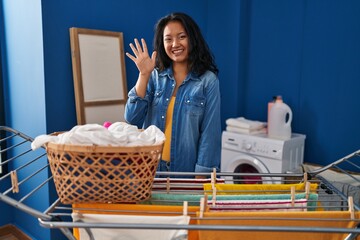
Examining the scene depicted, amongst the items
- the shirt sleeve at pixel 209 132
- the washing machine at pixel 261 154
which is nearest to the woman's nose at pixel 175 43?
the shirt sleeve at pixel 209 132

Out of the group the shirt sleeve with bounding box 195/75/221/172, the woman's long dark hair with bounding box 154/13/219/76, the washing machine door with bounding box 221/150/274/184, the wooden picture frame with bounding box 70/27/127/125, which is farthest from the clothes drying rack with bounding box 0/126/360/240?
the washing machine door with bounding box 221/150/274/184

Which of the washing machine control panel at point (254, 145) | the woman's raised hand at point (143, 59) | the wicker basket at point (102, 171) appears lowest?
the washing machine control panel at point (254, 145)

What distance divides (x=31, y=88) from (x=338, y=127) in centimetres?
232

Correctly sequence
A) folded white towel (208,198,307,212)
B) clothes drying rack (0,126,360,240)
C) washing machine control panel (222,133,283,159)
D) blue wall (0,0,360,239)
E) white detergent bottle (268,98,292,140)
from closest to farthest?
clothes drying rack (0,126,360,240), folded white towel (208,198,307,212), blue wall (0,0,360,239), washing machine control panel (222,133,283,159), white detergent bottle (268,98,292,140)

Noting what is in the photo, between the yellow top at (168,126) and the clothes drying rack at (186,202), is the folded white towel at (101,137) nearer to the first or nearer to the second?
the clothes drying rack at (186,202)

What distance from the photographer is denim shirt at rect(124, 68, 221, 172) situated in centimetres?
153

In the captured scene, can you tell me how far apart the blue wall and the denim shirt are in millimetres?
998

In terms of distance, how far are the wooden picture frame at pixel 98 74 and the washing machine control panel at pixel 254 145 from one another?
0.93 metres

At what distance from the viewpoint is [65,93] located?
232 centimetres

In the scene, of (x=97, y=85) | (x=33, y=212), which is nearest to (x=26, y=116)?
(x=97, y=85)

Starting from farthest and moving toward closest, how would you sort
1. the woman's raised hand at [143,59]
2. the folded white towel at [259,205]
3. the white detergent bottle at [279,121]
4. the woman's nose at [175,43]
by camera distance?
the white detergent bottle at [279,121]
the woman's nose at [175,43]
the woman's raised hand at [143,59]
the folded white towel at [259,205]

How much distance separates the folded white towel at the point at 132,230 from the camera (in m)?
0.80

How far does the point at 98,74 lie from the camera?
2408mm

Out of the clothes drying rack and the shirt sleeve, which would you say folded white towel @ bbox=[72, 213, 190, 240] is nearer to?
the clothes drying rack
